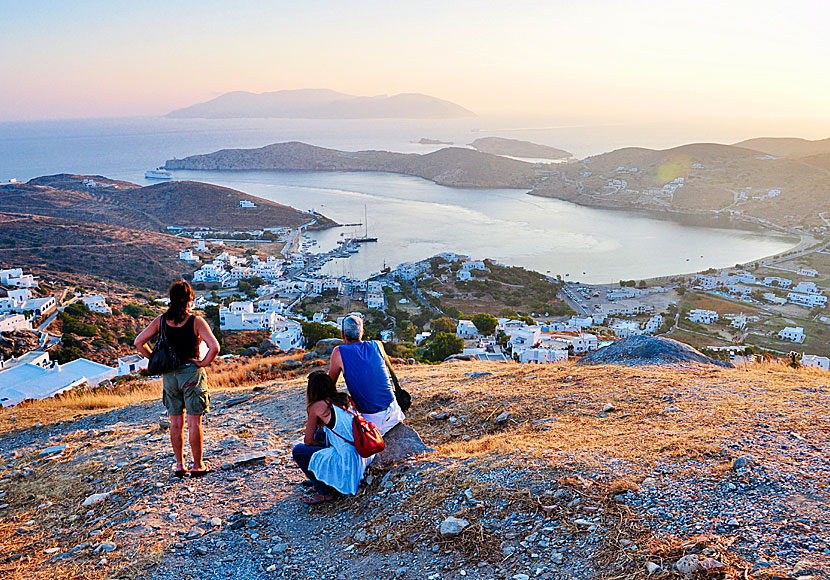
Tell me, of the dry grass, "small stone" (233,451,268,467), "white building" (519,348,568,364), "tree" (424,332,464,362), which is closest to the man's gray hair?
"small stone" (233,451,268,467)

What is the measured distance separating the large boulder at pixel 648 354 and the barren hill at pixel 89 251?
3581 centimetres

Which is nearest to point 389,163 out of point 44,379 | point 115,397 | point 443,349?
point 443,349

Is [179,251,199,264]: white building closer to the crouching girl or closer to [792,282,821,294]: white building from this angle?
[792,282,821,294]: white building

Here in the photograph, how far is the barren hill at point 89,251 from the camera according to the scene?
38312 millimetres

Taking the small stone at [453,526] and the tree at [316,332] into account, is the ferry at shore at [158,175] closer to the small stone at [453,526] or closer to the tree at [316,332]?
the tree at [316,332]

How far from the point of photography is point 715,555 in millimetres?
2211

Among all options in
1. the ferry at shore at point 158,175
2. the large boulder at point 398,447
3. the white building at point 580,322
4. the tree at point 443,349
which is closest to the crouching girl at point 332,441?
the large boulder at point 398,447

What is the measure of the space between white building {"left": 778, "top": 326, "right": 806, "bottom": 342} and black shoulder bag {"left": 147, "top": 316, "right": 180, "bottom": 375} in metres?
31.6

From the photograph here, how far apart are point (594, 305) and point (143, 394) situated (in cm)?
3310

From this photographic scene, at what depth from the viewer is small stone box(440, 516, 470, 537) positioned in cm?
273

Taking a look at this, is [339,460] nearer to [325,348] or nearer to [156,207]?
[325,348]

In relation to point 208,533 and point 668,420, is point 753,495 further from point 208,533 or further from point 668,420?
point 208,533

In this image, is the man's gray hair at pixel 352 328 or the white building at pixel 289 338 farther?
the white building at pixel 289 338

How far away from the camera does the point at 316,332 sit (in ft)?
66.6
